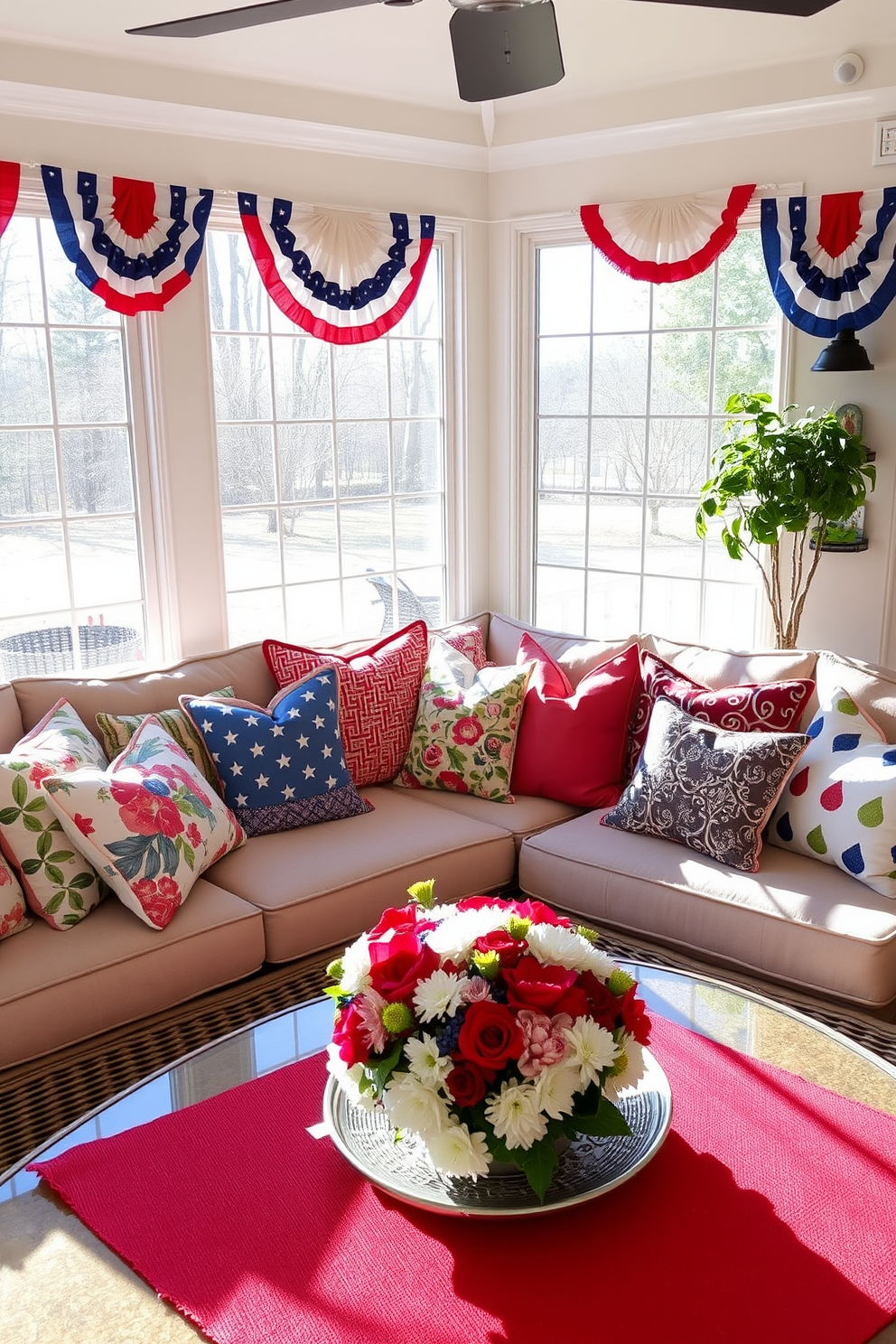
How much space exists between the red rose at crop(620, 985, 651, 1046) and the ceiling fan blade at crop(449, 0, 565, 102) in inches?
64.1

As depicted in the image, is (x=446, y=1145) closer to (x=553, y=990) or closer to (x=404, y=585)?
(x=553, y=990)

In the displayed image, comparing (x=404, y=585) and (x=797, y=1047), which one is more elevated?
(x=404, y=585)

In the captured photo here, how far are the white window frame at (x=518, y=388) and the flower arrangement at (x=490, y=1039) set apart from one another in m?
3.10

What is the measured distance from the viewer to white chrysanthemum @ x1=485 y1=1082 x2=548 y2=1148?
1.64 metres

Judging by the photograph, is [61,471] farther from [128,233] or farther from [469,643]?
[469,643]

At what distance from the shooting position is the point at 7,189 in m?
3.36

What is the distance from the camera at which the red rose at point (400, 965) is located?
5.71 ft

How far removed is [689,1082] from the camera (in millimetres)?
2066

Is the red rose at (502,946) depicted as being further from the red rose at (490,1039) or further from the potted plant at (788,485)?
the potted plant at (788,485)

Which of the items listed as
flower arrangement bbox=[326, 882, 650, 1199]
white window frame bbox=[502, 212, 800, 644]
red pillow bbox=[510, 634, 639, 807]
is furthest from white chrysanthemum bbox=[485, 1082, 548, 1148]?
white window frame bbox=[502, 212, 800, 644]

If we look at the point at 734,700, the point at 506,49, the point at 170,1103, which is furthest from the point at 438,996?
the point at 734,700

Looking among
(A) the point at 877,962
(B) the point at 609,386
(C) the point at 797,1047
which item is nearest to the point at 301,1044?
(C) the point at 797,1047

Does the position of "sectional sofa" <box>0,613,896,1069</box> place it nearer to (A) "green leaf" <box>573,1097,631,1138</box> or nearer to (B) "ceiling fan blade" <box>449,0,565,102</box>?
(A) "green leaf" <box>573,1097,631,1138</box>

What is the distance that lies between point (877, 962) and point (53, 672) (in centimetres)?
256
